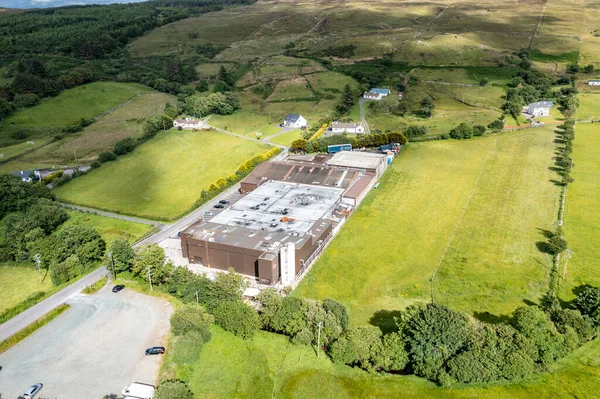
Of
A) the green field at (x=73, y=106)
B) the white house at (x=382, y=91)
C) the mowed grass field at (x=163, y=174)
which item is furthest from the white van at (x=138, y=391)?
the white house at (x=382, y=91)

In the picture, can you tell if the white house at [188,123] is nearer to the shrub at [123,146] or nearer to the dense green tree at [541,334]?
the shrub at [123,146]

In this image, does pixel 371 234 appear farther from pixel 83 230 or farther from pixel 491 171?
pixel 83 230

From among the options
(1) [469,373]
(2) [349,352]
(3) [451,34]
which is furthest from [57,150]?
(3) [451,34]

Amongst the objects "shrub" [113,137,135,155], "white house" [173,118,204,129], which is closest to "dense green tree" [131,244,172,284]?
"shrub" [113,137,135,155]

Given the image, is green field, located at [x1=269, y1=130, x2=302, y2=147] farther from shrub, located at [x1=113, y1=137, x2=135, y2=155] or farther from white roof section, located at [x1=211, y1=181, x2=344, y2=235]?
shrub, located at [x1=113, y1=137, x2=135, y2=155]

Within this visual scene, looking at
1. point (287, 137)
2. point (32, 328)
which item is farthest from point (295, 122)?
point (32, 328)

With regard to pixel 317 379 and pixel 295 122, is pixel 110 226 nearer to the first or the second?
pixel 317 379
